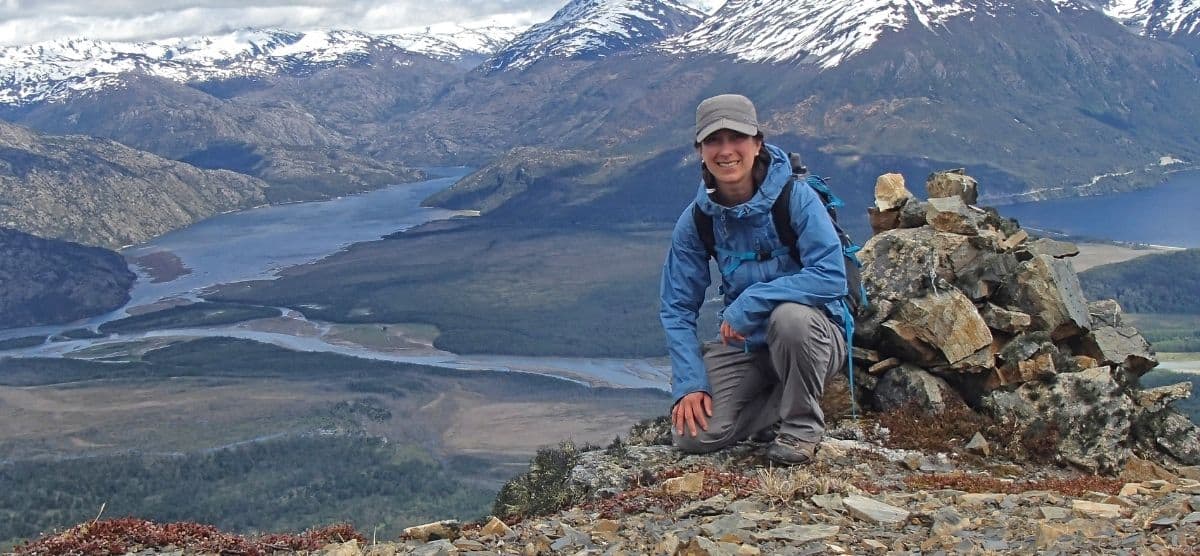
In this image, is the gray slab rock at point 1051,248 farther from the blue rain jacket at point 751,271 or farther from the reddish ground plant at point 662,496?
the reddish ground plant at point 662,496

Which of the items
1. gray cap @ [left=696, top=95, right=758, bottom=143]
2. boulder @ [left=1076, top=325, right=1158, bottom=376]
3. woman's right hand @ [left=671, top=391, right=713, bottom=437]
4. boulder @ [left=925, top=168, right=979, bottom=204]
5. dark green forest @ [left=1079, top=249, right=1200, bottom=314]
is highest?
dark green forest @ [left=1079, top=249, right=1200, bottom=314]

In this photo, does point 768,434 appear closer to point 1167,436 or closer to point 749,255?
point 749,255

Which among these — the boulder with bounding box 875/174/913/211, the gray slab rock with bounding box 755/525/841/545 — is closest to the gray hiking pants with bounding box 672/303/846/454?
the gray slab rock with bounding box 755/525/841/545

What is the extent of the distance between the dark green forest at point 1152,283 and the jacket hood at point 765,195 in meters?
169

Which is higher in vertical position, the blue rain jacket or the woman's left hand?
the blue rain jacket

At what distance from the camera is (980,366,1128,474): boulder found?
509 inches

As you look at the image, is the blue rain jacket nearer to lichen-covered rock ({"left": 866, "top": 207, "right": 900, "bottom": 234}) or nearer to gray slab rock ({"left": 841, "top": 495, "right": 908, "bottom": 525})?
gray slab rock ({"left": 841, "top": 495, "right": 908, "bottom": 525})

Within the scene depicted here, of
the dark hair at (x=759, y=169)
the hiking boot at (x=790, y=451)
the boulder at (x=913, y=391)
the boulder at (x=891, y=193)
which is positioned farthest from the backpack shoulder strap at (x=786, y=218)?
the boulder at (x=891, y=193)

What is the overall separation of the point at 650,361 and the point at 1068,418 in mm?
152691

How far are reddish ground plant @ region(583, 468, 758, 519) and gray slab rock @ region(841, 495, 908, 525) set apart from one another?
1.11m

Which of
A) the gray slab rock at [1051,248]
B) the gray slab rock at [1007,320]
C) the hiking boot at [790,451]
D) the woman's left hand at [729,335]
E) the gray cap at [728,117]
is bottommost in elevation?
the hiking boot at [790,451]

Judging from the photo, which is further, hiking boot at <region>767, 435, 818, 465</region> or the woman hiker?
hiking boot at <region>767, 435, 818, 465</region>

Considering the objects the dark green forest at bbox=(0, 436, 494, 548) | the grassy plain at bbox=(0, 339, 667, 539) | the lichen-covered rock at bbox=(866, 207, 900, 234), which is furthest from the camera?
the grassy plain at bbox=(0, 339, 667, 539)

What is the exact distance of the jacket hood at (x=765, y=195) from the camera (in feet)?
34.0
